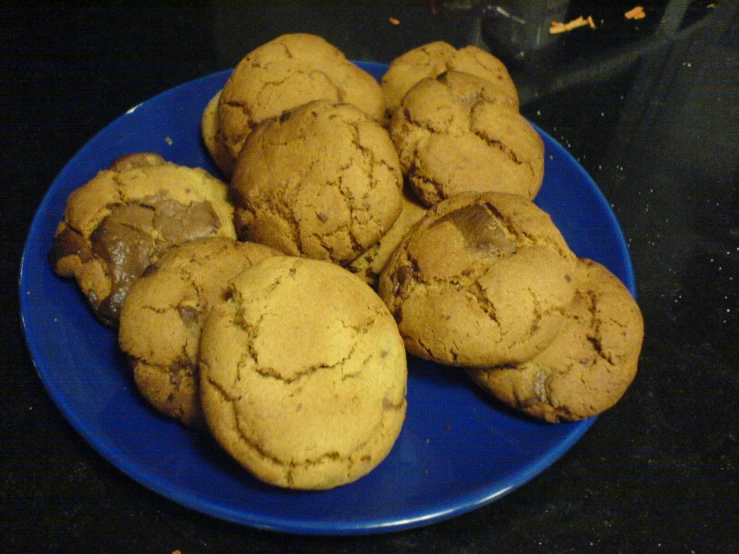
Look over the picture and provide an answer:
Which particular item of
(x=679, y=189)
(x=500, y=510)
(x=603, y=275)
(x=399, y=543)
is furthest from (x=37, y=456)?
(x=679, y=189)

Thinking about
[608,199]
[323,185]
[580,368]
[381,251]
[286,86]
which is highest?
[286,86]

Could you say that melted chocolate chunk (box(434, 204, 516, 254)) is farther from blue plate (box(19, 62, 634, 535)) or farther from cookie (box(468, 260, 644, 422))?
blue plate (box(19, 62, 634, 535))

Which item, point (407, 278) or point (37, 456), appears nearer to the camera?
point (407, 278)

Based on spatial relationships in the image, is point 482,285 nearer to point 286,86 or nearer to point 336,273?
point 336,273

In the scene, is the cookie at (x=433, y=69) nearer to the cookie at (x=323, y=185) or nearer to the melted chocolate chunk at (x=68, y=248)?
the cookie at (x=323, y=185)

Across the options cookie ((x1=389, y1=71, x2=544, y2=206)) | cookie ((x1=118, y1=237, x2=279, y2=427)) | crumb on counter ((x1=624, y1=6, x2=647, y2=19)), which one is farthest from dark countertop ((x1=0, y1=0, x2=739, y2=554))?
cookie ((x1=389, y1=71, x2=544, y2=206))

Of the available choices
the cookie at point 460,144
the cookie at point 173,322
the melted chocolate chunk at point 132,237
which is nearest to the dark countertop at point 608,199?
the cookie at point 173,322

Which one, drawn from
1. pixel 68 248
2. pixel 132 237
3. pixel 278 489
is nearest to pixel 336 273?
pixel 278 489

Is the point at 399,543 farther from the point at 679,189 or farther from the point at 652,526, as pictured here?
the point at 679,189
